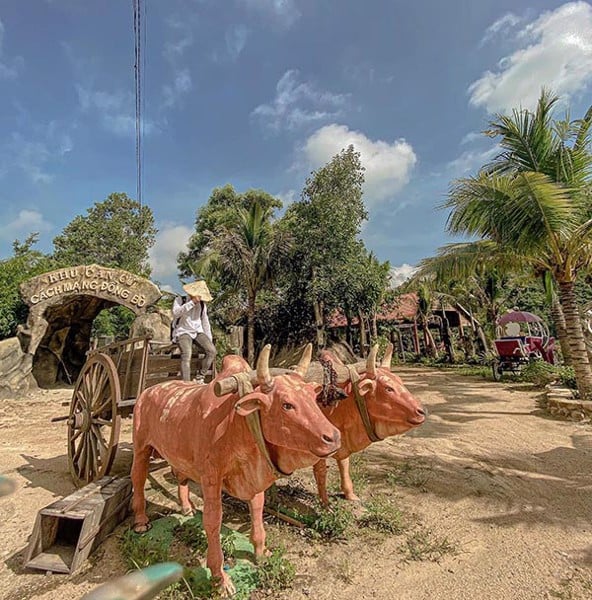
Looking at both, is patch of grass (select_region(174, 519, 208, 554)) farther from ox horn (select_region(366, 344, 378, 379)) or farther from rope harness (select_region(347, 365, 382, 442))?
ox horn (select_region(366, 344, 378, 379))

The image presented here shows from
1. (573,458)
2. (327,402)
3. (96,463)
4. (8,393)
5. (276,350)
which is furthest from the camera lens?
(276,350)

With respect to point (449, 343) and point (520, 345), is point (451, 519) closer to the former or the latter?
point (520, 345)

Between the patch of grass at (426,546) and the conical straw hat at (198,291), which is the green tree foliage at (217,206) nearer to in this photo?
the conical straw hat at (198,291)

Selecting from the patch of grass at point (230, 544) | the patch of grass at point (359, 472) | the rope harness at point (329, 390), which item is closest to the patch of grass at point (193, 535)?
the patch of grass at point (230, 544)

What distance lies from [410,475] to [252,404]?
3192 mm

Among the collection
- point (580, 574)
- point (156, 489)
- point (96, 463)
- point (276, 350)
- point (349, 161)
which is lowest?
point (580, 574)

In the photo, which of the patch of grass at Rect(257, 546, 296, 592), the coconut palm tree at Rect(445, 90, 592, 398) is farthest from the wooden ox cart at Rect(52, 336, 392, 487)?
the coconut palm tree at Rect(445, 90, 592, 398)

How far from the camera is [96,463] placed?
4262 millimetres

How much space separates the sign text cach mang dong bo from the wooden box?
8962 millimetres

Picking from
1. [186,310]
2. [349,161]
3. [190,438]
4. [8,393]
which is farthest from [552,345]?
[8,393]

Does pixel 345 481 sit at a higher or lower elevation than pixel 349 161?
lower

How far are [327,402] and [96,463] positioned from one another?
2827 millimetres

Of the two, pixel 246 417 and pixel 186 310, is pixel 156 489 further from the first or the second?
pixel 246 417

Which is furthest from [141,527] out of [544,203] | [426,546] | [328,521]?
[544,203]
